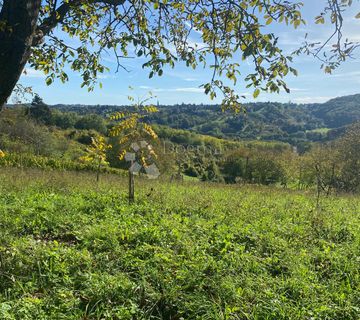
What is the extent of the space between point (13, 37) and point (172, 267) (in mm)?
3118

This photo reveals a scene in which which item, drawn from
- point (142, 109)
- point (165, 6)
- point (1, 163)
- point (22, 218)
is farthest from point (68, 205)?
point (1, 163)

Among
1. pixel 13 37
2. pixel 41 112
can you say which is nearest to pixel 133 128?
pixel 13 37

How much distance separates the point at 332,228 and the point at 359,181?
23659 millimetres

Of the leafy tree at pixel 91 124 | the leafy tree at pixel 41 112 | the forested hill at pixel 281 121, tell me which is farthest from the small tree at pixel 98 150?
the forested hill at pixel 281 121

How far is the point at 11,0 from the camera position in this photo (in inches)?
97.7

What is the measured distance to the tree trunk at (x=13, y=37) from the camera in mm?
2441

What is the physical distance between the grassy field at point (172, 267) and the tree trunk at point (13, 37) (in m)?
2.05

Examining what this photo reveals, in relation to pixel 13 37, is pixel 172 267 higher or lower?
lower

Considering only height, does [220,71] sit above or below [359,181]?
above

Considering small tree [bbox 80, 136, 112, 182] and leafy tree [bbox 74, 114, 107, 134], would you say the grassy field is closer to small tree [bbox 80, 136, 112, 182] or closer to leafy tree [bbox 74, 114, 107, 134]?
small tree [bbox 80, 136, 112, 182]

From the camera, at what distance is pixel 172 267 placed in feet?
14.0

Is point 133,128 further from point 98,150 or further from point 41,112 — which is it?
point 41,112

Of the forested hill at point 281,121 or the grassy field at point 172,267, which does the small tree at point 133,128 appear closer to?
the grassy field at point 172,267

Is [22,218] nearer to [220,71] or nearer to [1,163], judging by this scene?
[220,71]
